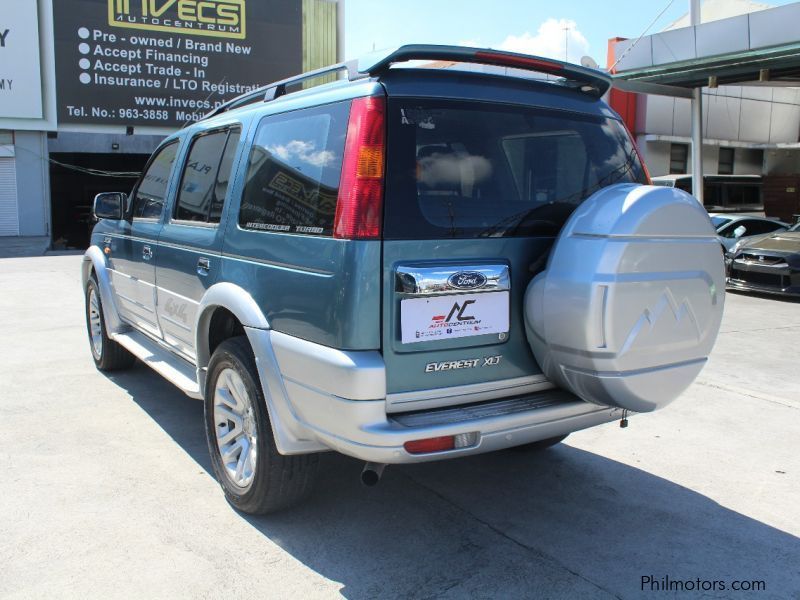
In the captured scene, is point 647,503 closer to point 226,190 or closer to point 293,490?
point 293,490

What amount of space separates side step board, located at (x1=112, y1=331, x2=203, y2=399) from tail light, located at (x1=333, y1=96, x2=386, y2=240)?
1.67 meters

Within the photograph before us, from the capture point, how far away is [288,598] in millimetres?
2834

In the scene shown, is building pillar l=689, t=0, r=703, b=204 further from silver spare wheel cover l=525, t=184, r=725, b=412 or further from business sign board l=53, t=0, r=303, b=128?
business sign board l=53, t=0, r=303, b=128

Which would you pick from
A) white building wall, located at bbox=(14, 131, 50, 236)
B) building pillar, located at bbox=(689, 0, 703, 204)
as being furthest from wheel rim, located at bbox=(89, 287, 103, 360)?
white building wall, located at bbox=(14, 131, 50, 236)

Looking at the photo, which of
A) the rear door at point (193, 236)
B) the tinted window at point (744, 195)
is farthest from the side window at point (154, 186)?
the tinted window at point (744, 195)

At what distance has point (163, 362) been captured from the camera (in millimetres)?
4699

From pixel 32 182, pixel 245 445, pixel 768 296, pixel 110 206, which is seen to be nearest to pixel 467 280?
pixel 245 445

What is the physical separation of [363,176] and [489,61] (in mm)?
927

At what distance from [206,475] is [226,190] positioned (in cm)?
160

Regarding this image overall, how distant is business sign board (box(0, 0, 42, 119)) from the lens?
23.2 meters

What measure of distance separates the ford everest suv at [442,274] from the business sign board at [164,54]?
72.3ft

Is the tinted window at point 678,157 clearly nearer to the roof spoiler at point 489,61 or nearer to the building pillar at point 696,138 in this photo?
the building pillar at point 696,138

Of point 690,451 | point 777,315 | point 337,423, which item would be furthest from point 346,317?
point 777,315

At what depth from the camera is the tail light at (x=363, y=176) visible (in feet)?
9.10
